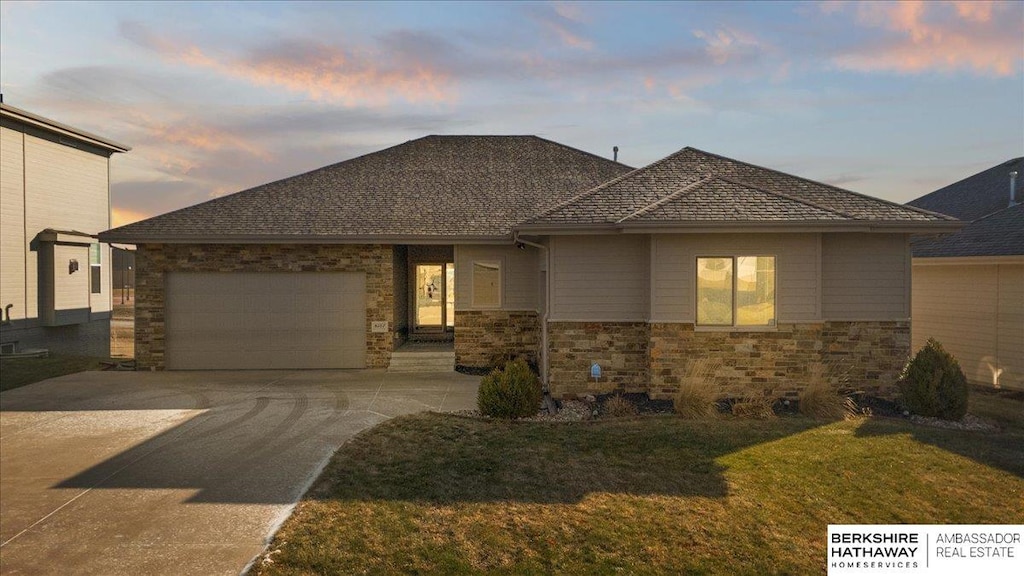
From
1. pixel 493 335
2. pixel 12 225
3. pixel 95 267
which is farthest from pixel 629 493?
pixel 95 267

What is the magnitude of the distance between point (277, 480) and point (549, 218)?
642cm

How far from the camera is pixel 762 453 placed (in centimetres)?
813

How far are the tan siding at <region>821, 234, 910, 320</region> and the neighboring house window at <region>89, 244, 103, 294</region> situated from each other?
71.3 ft

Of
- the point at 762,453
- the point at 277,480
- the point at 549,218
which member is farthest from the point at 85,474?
the point at 762,453

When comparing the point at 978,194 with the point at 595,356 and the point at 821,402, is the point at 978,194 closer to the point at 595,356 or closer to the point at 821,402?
the point at 821,402

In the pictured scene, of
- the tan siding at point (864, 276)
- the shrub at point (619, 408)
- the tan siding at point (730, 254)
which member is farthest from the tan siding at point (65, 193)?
the tan siding at point (864, 276)

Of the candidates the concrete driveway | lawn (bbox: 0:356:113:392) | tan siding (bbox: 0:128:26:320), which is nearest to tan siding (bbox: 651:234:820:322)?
the concrete driveway

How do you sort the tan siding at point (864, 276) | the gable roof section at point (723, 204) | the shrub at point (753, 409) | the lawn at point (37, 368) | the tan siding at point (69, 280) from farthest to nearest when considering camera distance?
the tan siding at point (69, 280) < the lawn at point (37, 368) < the tan siding at point (864, 276) < the gable roof section at point (723, 204) < the shrub at point (753, 409)

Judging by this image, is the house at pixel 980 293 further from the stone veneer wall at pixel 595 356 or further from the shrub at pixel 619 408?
the shrub at pixel 619 408

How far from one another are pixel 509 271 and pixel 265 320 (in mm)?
6096

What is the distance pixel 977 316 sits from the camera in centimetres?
1387

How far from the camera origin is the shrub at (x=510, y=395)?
9.72 meters

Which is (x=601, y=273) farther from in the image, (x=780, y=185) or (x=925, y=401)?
(x=925, y=401)

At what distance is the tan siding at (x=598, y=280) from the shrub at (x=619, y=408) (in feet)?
5.49
